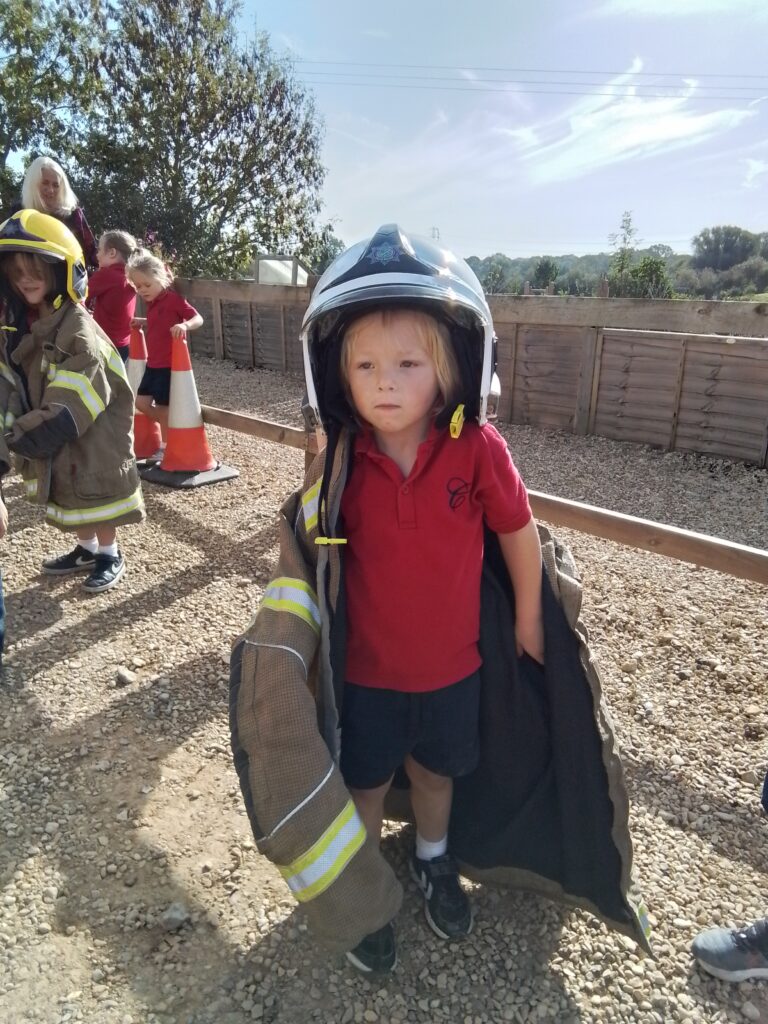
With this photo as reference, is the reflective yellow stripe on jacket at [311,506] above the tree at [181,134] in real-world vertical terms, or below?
below

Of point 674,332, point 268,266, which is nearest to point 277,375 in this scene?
point 268,266

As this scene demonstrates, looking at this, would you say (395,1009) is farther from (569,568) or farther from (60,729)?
(60,729)

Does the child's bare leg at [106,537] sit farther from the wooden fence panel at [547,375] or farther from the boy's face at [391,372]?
the wooden fence panel at [547,375]

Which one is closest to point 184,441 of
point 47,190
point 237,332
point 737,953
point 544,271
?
point 47,190

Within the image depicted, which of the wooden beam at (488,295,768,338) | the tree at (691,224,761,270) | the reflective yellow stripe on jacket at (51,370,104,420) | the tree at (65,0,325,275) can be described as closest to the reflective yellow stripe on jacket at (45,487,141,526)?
the reflective yellow stripe on jacket at (51,370,104,420)

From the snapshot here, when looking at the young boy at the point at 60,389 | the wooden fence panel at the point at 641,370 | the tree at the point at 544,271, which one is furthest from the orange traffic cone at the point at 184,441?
the tree at the point at 544,271

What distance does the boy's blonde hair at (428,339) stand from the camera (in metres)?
1.61

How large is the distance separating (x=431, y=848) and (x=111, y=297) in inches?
183

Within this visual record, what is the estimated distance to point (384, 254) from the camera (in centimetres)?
157

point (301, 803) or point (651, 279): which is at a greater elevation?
point (651, 279)

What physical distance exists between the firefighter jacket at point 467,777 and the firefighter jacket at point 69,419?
190 cm

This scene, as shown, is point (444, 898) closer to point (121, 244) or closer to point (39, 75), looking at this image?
point (121, 244)

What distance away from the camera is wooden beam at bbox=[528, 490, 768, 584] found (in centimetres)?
263

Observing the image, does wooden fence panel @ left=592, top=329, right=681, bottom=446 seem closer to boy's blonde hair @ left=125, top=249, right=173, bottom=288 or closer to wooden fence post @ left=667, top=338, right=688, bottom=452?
wooden fence post @ left=667, top=338, right=688, bottom=452
